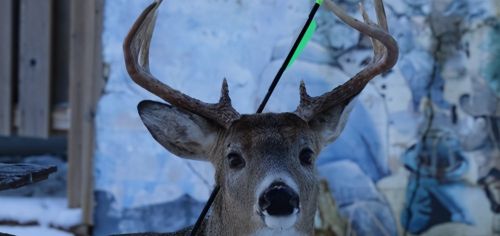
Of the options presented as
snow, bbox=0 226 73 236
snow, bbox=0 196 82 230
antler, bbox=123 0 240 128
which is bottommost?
snow, bbox=0 226 73 236

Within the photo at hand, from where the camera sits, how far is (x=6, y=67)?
6867mm

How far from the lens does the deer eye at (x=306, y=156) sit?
10.8 feet

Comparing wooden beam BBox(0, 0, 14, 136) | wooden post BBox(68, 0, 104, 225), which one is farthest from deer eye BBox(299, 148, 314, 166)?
wooden beam BBox(0, 0, 14, 136)

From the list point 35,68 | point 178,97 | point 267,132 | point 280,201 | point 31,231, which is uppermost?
point 35,68

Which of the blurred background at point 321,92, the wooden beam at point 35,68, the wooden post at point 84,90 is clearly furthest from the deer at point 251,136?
the wooden beam at point 35,68

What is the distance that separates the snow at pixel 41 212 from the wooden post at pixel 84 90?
128 millimetres

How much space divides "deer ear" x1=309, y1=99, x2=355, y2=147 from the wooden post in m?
3.26

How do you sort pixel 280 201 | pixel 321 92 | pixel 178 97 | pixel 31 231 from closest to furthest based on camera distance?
pixel 280 201, pixel 178 97, pixel 321 92, pixel 31 231

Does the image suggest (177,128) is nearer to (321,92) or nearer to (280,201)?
(280,201)

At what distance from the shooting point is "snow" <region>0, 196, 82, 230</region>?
21.6 feet

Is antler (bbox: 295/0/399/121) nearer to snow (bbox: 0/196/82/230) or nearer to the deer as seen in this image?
the deer

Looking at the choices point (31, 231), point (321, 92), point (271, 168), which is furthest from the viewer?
point (31, 231)

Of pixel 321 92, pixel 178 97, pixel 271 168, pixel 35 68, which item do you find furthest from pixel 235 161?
pixel 35 68

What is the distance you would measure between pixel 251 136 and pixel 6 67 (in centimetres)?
412
